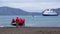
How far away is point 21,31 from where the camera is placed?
27.8 feet

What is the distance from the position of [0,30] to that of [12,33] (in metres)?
0.66

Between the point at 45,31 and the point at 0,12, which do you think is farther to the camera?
the point at 0,12

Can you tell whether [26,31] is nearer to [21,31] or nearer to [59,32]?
[21,31]

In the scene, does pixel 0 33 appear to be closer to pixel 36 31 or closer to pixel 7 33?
pixel 7 33

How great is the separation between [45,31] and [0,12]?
5371 mm

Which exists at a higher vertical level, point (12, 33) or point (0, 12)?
point (0, 12)

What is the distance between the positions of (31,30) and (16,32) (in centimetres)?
74

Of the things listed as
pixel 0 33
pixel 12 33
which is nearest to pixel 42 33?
pixel 12 33

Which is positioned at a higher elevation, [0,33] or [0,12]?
[0,12]

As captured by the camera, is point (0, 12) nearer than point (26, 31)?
No

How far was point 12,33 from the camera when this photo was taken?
26.9 feet

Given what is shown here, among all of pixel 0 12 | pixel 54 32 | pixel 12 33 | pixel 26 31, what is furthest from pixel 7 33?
pixel 0 12

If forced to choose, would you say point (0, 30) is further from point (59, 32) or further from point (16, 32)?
point (59, 32)

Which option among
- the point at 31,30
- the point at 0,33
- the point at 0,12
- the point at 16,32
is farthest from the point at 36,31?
the point at 0,12
